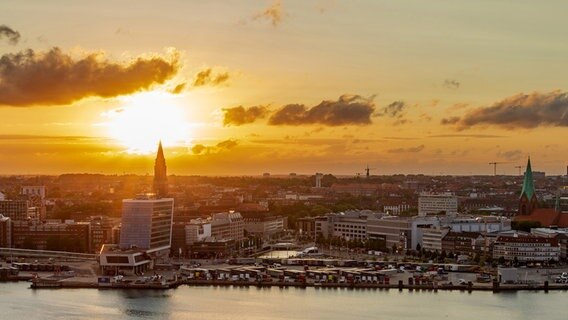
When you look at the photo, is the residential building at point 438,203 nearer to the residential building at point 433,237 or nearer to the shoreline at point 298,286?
the residential building at point 433,237

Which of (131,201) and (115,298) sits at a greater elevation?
(131,201)

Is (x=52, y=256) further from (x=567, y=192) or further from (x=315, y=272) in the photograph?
(x=567, y=192)

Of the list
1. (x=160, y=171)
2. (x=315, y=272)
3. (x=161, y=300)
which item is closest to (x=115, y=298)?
(x=161, y=300)

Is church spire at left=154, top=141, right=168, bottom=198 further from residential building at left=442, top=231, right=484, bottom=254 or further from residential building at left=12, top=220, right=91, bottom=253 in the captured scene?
residential building at left=442, top=231, right=484, bottom=254

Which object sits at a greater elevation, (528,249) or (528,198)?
(528,198)

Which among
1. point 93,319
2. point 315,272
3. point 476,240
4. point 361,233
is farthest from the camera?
point 361,233

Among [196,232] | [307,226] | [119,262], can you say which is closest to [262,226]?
[307,226]

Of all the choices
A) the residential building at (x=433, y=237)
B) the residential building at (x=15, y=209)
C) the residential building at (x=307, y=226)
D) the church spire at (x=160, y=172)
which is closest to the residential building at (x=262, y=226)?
the residential building at (x=307, y=226)

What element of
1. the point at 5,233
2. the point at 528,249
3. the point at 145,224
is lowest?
the point at 528,249

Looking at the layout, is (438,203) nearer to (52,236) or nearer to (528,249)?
(528,249)
